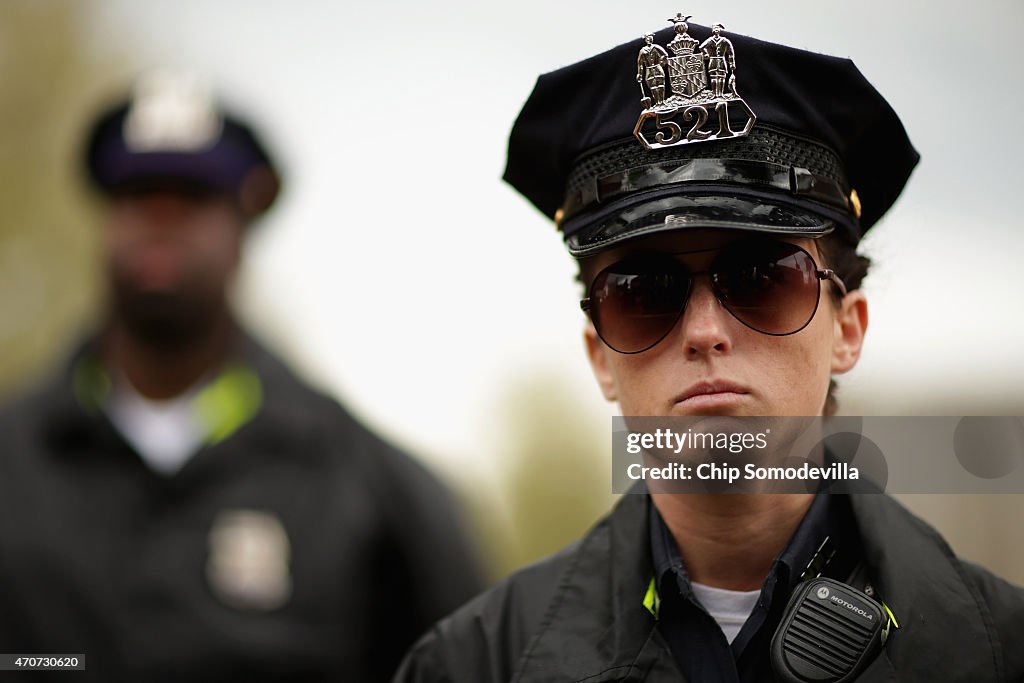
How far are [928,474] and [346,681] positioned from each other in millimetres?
2314

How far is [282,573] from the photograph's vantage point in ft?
14.2

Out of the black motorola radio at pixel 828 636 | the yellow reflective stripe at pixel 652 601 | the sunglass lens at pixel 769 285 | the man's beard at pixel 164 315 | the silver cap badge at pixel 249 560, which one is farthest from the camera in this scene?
the man's beard at pixel 164 315

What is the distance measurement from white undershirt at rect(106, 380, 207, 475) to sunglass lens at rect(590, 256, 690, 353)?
2526 mm

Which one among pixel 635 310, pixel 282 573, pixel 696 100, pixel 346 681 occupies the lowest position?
pixel 346 681

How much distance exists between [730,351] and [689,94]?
0.55 meters

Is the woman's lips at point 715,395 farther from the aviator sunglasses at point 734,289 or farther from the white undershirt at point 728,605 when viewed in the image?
the white undershirt at point 728,605

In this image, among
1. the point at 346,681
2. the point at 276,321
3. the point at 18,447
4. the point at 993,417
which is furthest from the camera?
the point at 276,321

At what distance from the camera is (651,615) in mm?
2455

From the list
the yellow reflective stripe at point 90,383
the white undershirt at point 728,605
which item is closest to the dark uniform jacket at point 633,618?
the white undershirt at point 728,605

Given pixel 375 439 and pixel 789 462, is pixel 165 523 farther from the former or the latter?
pixel 789 462

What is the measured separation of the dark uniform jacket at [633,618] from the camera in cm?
224

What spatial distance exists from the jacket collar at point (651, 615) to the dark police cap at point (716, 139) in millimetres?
656

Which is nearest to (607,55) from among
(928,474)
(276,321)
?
(928,474)

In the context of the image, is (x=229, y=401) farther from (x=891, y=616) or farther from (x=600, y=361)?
(x=891, y=616)
